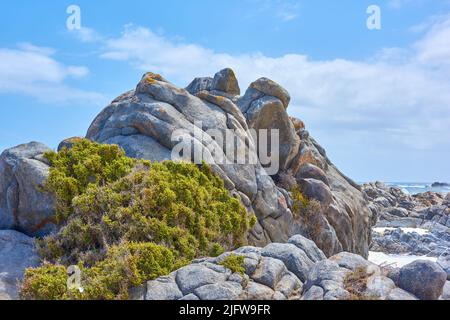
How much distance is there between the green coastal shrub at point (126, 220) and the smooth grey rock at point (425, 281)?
622 cm

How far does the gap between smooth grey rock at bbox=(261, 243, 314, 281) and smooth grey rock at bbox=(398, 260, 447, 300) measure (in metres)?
2.65

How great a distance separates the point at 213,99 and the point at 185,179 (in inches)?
294

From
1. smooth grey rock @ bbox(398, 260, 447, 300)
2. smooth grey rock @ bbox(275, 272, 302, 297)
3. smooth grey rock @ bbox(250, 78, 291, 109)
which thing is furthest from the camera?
smooth grey rock @ bbox(250, 78, 291, 109)

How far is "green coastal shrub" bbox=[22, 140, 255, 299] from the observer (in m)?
11.8

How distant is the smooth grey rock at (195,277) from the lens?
10898 millimetres

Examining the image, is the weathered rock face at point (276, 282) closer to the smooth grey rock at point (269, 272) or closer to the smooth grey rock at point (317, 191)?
the smooth grey rock at point (269, 272)

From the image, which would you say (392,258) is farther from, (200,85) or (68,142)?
(68,142)

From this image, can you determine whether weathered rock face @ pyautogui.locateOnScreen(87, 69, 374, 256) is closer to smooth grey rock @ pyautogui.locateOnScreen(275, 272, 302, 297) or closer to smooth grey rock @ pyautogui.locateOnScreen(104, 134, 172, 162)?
smooth grey rock @ pyautogui.locateOnScreen(104, 134, 172, 162)

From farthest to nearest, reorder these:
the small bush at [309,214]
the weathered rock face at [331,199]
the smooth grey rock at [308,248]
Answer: the weathered rock face at [331,199] → the small bush at [309,214] → the smooth grey rock at [308,248]

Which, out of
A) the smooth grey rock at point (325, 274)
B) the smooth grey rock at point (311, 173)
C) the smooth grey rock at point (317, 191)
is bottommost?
the smooth grey rock at point (325, 274)

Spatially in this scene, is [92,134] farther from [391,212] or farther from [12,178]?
[391,212]

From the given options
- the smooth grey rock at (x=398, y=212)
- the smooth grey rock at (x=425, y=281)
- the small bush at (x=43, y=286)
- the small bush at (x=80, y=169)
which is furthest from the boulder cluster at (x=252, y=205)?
the smooth grey rock at (x=398, y=212)

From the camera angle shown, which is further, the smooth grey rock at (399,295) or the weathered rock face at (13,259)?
the weathered rock face at (13,259)

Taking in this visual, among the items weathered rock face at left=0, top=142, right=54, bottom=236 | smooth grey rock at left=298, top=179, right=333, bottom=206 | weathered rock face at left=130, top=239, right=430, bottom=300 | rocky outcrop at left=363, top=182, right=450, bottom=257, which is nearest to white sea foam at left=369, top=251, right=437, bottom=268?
rocky outcrop at left=363, top=182, right=450, bottom=257
